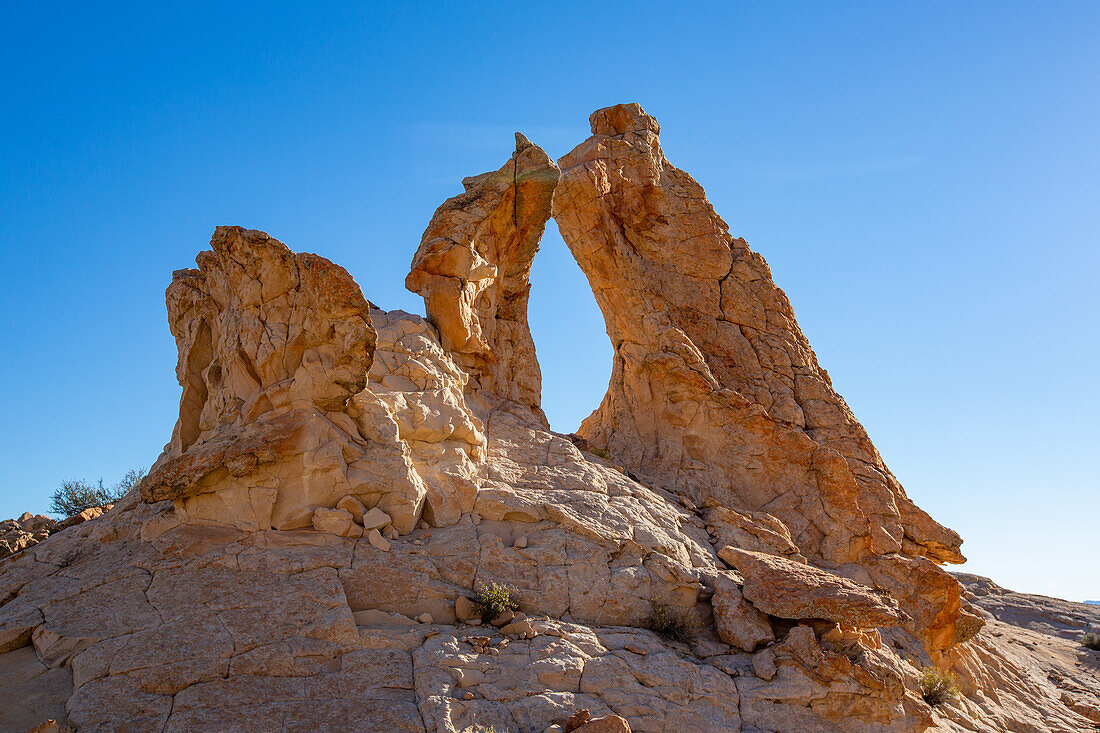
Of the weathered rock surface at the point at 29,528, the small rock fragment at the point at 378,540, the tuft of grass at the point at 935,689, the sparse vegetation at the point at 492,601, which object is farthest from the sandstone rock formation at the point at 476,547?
the weathered rock surface at the point at 29,528

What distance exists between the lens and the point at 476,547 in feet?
36.9

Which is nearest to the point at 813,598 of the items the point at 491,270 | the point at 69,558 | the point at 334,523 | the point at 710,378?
the point at 334,523

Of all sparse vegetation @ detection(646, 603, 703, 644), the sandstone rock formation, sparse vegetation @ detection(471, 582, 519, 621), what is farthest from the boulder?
sparse vegetation @ detection(471, 582, 519, 621)

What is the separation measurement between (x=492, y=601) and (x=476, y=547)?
1.19 m

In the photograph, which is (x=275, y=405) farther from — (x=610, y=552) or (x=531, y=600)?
(x=610, y=552)

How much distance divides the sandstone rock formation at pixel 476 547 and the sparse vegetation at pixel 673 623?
0.07m

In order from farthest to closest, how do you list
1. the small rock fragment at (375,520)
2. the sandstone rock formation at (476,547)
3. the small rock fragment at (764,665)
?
1. the small rock fragment at (375,520)
2. the small rock fragment at (764,665)
3. the sandstone rock formation at (476,547)

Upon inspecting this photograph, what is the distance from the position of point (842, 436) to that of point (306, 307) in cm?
1316

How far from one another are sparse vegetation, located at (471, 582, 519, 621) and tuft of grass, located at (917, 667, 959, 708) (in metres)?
7.55

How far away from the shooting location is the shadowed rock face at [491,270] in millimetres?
15344

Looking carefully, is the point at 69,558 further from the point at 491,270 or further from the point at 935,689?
the point at 935,689

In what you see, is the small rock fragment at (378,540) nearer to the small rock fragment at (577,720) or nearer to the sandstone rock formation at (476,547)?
the sandstone rock formation at (476,547)

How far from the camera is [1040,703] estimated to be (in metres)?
15.9

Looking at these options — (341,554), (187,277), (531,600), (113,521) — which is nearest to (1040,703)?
(531,600)
